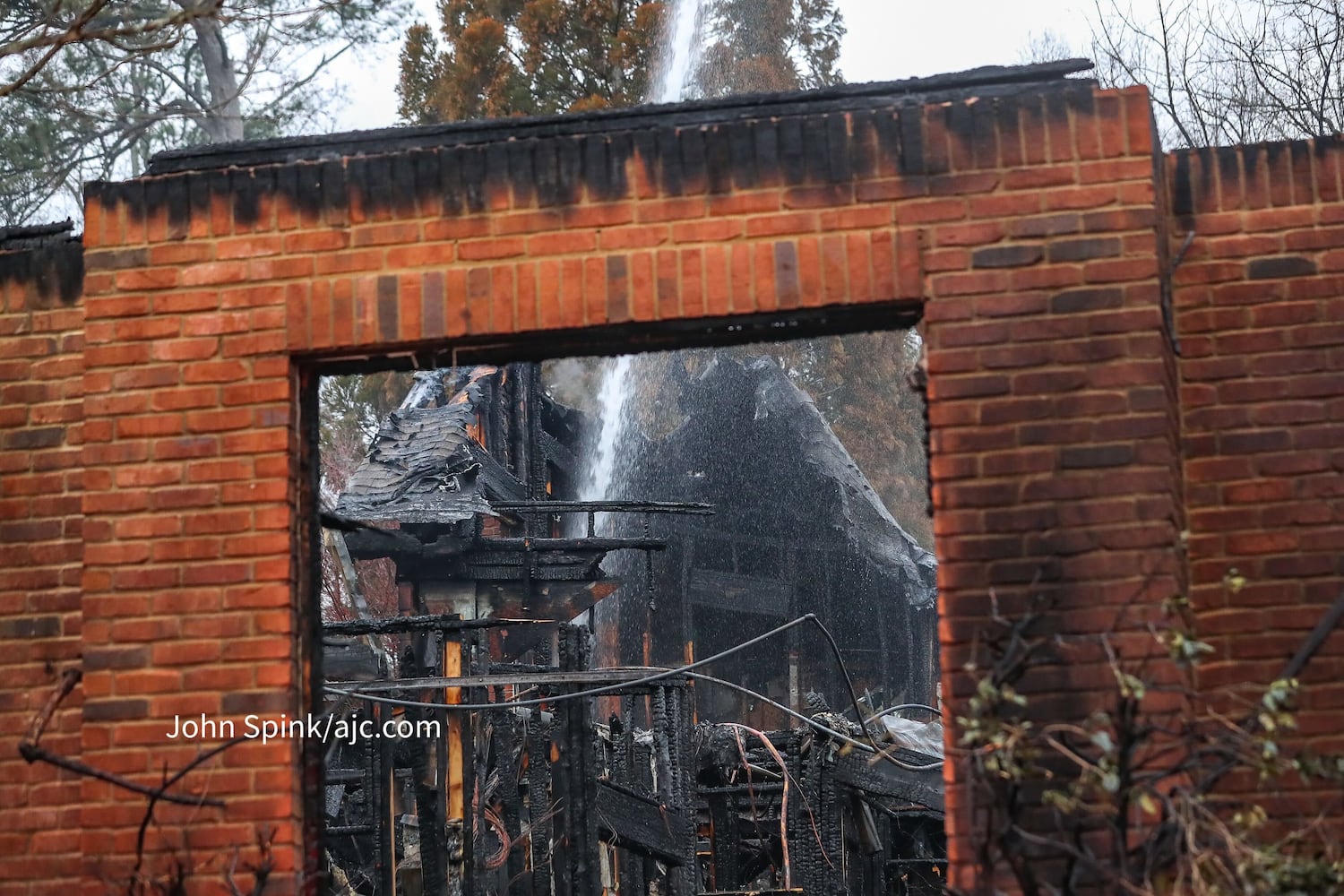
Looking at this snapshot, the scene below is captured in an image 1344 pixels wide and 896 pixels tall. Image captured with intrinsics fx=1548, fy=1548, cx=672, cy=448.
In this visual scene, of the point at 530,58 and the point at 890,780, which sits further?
the point at 530,58

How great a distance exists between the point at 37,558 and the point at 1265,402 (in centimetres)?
391

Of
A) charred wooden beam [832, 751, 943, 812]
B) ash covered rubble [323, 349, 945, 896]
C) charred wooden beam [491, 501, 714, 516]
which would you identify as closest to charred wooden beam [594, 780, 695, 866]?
ash covered rubble [323, 349, 945, 896]

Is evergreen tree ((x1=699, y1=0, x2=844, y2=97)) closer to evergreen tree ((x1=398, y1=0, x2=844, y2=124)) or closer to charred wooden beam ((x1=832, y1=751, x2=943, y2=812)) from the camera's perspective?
evergreen tree ((x1=398, y1=0, x2=844, y2=124))

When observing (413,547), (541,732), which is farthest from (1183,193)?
(413,547)

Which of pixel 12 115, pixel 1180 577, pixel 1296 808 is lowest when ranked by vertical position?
pixel 1296 808

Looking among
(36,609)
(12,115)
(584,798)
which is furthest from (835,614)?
(36,609)

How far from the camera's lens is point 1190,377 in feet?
15.3

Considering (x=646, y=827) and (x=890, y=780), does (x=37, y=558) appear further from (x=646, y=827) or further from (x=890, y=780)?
(x=890, y=780)

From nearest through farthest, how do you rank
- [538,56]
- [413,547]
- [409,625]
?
[409,625] < [413,547] < [538,56]

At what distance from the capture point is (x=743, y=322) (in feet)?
15.4

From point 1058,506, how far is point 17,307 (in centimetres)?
345

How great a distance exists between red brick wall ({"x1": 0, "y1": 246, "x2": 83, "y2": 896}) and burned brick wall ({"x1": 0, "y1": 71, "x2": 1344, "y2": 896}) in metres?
0.03

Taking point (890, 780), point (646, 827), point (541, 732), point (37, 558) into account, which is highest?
point (37, 558)

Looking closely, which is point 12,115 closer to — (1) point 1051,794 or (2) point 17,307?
(2) point 17,307
